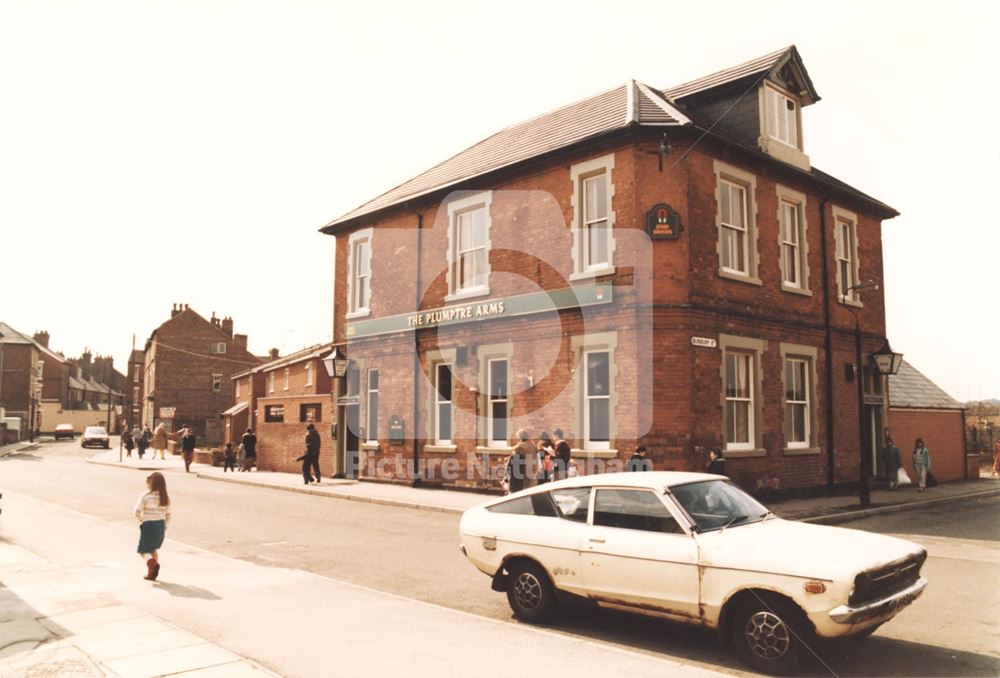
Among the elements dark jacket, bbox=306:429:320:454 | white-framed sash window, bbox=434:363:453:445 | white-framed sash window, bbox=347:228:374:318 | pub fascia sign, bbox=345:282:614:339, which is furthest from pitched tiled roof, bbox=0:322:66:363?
white-framed sash window, bbox=434:363:453:445

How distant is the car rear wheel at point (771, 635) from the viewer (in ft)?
18.2

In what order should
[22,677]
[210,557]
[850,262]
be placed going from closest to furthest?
[22,677], [210,557], [850,262]

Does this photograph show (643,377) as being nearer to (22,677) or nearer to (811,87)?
(811,87)

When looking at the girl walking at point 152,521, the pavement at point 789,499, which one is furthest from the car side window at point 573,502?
the pavement at point 789,499

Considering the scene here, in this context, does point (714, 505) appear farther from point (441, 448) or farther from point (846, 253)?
point (846, 253)

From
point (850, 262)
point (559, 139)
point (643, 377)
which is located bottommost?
point (643, 377)

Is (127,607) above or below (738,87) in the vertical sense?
below

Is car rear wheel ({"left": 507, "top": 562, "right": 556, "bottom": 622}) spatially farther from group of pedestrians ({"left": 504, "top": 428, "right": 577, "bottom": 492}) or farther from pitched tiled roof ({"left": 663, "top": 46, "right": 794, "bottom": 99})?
pitched tiled roof ({"left": 663, "top": 46, "right": 794, "bottom": 99})

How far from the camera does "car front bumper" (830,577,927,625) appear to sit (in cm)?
529

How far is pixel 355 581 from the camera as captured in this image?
9.12 m

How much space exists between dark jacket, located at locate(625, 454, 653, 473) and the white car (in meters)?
7.65

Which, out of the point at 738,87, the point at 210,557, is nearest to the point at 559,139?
the point at 738,87

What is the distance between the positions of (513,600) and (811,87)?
57.6 ft

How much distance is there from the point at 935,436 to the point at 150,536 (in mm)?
25087
